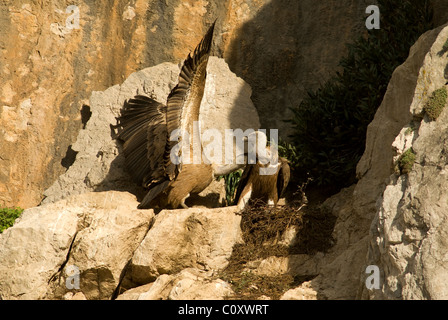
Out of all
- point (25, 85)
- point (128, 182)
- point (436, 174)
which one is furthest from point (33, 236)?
point (436, 174)

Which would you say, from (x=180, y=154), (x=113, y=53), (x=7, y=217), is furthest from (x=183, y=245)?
(x=113, y=53)

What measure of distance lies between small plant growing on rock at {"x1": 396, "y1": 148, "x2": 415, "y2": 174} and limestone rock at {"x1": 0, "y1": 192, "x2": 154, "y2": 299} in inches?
134

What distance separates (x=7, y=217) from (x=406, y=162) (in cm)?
640

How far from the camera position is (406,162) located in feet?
24.2

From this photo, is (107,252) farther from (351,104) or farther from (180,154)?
(351,104)

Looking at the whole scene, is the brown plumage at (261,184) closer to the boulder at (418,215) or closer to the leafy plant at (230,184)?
the leafy plant at (230,184)

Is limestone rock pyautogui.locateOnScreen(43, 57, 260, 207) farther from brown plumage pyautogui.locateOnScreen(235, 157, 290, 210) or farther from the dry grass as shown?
the dry grass

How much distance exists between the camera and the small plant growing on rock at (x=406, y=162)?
24.2 ft

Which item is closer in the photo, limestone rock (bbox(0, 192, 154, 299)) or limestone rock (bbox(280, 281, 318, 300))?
limestone rock (bbox(280, 281, 318, 300))

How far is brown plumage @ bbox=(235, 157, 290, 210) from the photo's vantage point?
9719mm

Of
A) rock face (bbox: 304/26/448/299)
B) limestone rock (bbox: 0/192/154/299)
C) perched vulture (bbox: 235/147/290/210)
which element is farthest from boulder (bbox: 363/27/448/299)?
limestone rock (bbox: 0/192/154/299)

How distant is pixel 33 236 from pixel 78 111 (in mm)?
3722

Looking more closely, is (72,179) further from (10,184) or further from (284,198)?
(284,198)

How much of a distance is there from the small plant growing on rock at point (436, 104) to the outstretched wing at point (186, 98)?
127 inches
